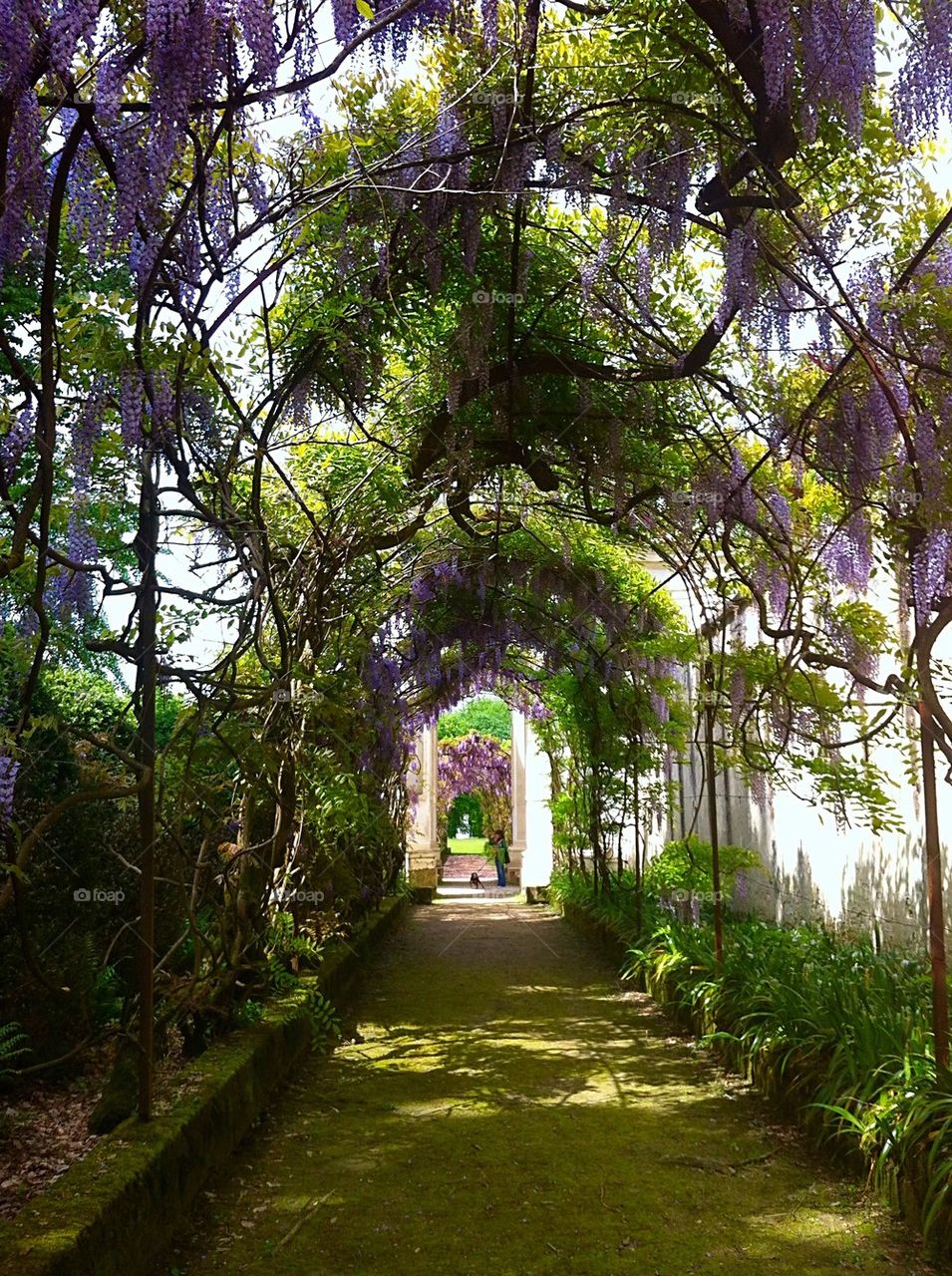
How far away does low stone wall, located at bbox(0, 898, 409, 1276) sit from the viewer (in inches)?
83.3

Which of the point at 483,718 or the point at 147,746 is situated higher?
the point at 483,718

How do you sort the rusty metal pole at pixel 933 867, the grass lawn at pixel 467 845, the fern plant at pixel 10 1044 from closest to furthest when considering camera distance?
1. the rusty metal pole at pixel 933 867
2. the fern plant at pixel 10 1044
3. the grass lawn at pixel 467 845

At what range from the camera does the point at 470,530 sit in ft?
19.6

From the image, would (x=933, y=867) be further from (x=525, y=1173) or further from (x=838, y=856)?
(x=838, y=856)

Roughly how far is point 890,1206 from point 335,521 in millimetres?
3664

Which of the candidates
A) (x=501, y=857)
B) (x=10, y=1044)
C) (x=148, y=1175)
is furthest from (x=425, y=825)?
(x=148, y=1175)

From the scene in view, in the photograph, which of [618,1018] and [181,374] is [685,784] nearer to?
[618,1018]

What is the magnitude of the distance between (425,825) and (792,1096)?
12.6m

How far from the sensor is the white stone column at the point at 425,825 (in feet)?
51.1

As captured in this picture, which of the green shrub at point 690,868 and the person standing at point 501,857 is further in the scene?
the person standing at point 501,857

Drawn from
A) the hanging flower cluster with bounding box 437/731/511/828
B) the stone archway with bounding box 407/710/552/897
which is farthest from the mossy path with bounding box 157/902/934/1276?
the hanging flower cluster with bounding box 437/731/511/828

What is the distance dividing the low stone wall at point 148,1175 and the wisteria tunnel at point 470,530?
0.02m

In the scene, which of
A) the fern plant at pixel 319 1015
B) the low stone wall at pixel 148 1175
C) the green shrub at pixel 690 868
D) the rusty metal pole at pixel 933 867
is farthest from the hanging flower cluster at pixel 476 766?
the rusty metal pole at pixel 933 867

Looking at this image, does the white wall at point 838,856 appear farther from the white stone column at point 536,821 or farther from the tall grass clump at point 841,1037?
the white stone column at point 536,821
